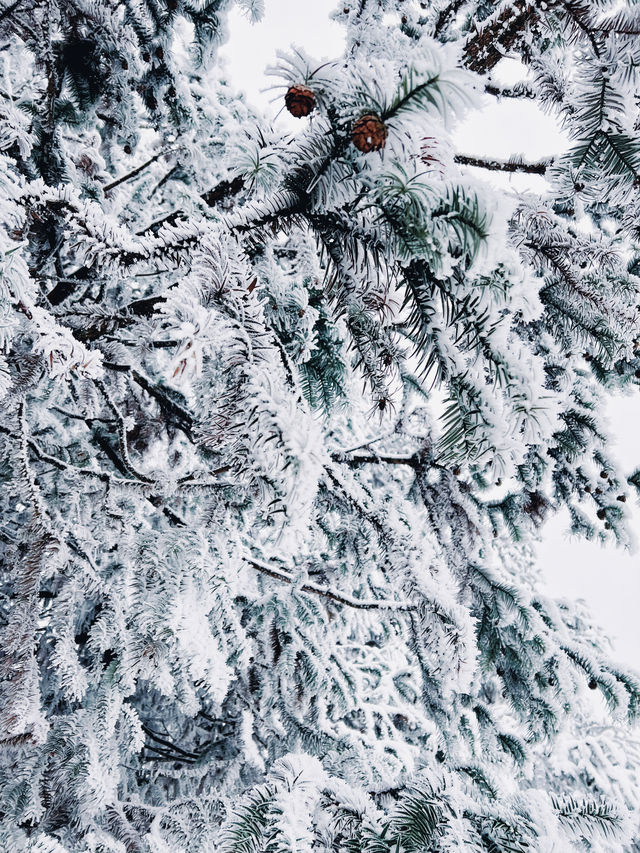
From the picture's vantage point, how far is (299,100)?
69 centimetres

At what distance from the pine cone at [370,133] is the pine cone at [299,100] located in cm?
10

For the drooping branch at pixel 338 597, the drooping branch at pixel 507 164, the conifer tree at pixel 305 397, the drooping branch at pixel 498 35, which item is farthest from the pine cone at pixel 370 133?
the drooping branch at pixel 338 597

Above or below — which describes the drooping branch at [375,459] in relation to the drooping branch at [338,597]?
above

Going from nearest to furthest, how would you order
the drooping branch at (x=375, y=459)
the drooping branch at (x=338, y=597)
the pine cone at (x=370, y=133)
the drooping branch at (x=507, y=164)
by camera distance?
the pine cone at (x=370, y=133)
the drooping branch at (x=507, y=164)
the drooping branch at (x=338, y=597)
the drooping branch at (x=375, y=459)

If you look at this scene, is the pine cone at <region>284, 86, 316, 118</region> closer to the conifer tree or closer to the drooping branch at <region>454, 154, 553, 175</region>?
the conifer tree

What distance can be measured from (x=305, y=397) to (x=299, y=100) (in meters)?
1.35

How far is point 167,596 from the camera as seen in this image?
154 cm

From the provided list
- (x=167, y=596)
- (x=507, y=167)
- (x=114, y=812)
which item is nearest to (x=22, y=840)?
(x=114, y=812)

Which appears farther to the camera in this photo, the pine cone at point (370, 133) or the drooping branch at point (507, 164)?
the drooping branch at point (507, 164)

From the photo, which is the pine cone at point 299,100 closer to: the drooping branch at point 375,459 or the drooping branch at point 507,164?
the drooping branch at point 507,164

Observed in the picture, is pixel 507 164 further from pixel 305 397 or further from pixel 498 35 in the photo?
pixel 305 397

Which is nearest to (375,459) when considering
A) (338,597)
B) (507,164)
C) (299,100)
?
(338,597)

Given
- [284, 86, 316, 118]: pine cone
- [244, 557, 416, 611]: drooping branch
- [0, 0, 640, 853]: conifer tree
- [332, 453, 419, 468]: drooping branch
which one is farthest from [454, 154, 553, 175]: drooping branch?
[244, 557, 416, 611]: drooping branch

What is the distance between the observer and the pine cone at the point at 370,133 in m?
0.65
